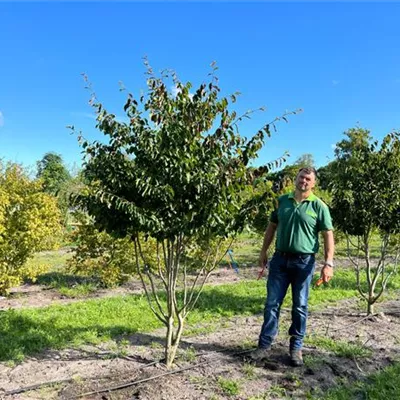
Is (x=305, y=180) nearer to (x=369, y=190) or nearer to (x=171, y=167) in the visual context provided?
(x=171, y=167)

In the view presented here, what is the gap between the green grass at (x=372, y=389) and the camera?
3.67m

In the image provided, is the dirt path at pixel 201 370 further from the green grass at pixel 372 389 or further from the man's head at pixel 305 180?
the man's head at pixel 305 180

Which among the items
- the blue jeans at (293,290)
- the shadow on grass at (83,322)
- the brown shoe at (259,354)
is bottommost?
the shadow on grass at (83,322)

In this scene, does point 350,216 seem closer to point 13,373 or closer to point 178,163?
point 178,163

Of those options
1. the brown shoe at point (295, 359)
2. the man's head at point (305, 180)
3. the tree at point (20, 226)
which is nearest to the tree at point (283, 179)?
the man's head at point (305, 180)

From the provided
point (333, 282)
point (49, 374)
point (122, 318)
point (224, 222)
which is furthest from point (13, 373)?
point (333, 282)

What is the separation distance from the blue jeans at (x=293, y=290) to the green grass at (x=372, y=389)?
0.62 metres

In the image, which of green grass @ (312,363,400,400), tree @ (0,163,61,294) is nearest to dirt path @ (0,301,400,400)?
green grass @ (312,363,400,400)

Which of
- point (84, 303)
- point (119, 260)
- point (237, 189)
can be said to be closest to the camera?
point (237, 189)

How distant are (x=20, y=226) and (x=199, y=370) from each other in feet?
19.6

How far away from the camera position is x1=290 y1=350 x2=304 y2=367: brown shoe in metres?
4.21

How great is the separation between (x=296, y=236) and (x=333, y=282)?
20.4 feet

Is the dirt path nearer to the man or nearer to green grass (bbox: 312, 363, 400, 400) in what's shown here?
green grass (bbox: 312, 363, 400, 400)

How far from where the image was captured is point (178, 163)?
12.1 ft
